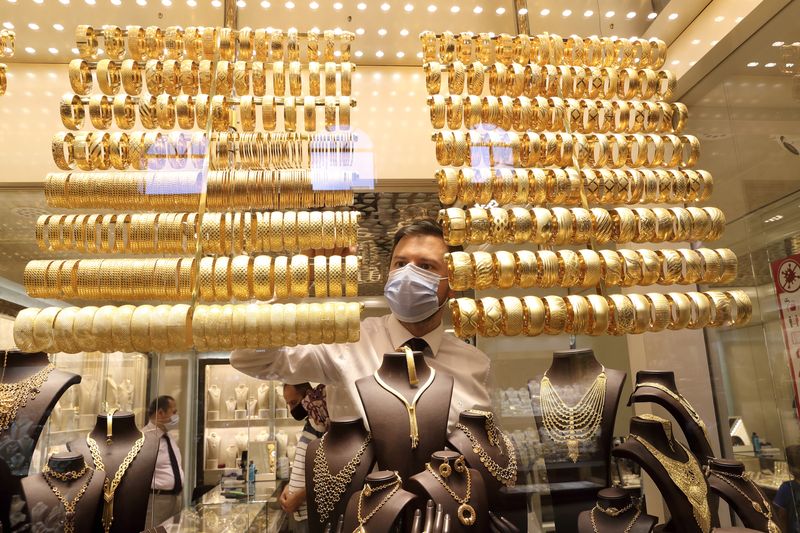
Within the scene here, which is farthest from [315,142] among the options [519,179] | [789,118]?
[789,118]

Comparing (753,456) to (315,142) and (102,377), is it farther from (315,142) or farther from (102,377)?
(102,377)

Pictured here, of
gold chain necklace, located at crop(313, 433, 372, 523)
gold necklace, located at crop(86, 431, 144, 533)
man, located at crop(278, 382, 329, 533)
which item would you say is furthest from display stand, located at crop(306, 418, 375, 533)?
gold necklace, located at crop(86, 431, 144, 533)

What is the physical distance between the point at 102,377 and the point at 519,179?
4.58 feet

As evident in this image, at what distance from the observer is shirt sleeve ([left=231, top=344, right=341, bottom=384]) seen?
178 cm

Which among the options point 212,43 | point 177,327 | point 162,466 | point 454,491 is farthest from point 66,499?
point 212,43

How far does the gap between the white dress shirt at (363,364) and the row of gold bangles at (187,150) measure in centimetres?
56

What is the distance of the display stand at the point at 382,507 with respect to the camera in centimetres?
143

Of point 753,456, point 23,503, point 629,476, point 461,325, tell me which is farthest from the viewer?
point 753,456

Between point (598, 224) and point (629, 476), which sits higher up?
point (598, 224)

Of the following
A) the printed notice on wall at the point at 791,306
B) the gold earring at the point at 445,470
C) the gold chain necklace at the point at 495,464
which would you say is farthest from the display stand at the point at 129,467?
the printed notice on wall at the point at 791,306

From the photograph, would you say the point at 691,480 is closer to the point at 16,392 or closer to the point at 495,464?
the point at 495,464

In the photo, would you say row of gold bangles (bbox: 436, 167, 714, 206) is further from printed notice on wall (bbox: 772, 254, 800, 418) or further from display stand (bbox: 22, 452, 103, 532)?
display stand (bbox: 22, 452, 103, 532)

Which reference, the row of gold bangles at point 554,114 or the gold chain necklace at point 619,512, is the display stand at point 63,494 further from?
the row of gold bangles at point 554,114

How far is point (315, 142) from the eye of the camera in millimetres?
1802
